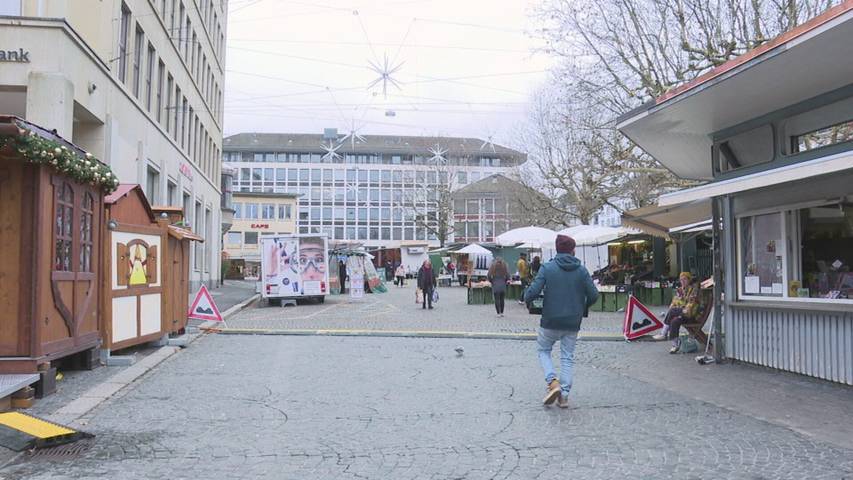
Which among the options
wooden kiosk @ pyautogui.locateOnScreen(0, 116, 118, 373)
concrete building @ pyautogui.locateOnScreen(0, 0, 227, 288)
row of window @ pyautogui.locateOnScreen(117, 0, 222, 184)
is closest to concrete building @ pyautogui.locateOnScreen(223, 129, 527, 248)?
row of window @ pyautogui.locateOnScreen(117, 0, 222, 184)

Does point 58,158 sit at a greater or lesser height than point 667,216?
greater

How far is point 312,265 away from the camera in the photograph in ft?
76.6

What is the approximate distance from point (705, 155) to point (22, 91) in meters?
13.9

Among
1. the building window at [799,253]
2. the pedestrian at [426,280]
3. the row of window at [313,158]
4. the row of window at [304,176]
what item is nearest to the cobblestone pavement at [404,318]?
the pedestrian at [426,280]

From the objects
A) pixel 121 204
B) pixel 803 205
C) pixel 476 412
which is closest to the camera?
pixel 476 412

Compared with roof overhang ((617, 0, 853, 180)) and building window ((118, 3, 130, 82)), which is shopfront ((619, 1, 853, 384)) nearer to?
roof overhang ((617, 0, 853, 180))

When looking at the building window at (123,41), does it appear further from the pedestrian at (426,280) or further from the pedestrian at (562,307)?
the pedestrian at (562,307)

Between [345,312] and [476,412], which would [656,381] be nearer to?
[476,412]

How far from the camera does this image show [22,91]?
15.2m

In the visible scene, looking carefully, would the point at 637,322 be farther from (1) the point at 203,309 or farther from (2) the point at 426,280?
(2) the point at 426,280

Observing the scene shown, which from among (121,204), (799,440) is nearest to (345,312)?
(121,204)

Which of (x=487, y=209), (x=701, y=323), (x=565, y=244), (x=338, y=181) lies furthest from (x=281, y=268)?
(x=338, y=181)

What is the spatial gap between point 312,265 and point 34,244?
16.2 meters

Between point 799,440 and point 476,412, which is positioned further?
point 476,412
